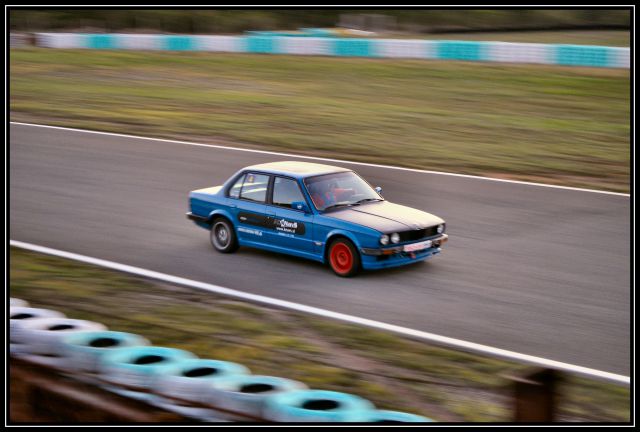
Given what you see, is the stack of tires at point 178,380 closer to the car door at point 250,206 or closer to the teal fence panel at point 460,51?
the car door at point 250,206

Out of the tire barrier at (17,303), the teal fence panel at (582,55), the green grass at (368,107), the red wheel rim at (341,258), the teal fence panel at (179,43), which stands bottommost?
the tire barrier at (17,303)

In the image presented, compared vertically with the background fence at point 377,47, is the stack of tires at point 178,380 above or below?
below

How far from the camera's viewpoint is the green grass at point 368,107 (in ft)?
55.9

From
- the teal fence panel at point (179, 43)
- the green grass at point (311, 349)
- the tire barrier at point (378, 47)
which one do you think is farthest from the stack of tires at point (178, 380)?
the teal fence panel at point (179, 43)

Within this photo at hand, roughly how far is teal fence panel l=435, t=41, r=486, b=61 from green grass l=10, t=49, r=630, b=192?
566 millimetres

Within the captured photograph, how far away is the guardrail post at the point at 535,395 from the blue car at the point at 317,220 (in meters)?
5.48

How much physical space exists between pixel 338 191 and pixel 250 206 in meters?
1.18

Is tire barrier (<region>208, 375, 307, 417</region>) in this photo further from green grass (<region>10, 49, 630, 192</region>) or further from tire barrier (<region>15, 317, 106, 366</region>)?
green grass (<region>10, 49, 630, 192</region>)

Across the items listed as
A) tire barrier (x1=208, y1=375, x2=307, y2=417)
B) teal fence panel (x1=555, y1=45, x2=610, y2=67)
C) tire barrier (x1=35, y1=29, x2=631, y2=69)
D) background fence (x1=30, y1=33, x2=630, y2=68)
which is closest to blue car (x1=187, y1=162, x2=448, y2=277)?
tire barrier (x1=208, y1=375, x2=307, y2=417)

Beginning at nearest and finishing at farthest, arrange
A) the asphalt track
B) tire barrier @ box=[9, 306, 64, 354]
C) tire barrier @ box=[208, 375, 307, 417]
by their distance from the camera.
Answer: tire barrier @ box=[208, 375, 307, 417] → tire barrier @ box=[9, 306, 64, 354] → the asphalt track

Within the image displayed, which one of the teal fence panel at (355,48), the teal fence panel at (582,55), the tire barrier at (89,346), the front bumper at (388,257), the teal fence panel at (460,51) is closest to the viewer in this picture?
the tire barrier at (89,346)

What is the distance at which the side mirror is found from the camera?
10352 millimetres

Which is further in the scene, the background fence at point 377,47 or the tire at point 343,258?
the background fence at point 377,47

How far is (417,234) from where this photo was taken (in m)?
10.1
